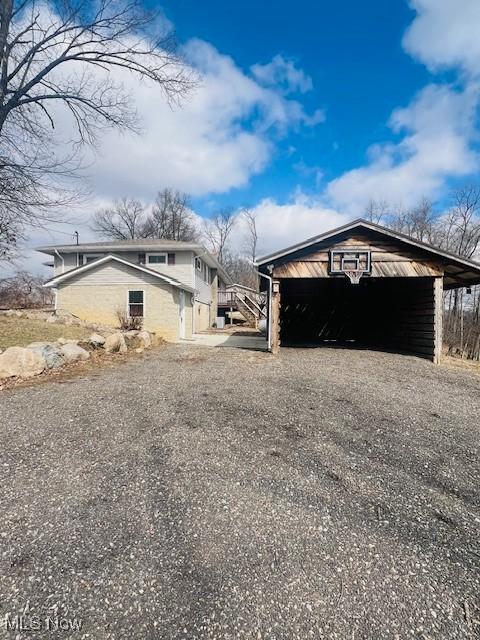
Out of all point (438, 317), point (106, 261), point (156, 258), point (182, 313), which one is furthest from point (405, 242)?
point (156, 258)

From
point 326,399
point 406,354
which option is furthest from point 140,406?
point 406,354

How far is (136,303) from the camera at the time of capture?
1669 centimetres

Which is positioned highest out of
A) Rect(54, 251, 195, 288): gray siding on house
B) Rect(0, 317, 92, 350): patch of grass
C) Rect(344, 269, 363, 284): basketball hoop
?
Rect(54, 251, 195, 288): gray siding on house

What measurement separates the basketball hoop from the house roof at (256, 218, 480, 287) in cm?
123

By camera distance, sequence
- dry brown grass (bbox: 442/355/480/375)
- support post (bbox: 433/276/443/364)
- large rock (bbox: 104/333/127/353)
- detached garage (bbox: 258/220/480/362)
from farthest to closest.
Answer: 1. large rock (bbox: 104/333/127/353)
2. detached garage (bbox: 258/220/480/362)
3. support post (bbox: 433/276/443/364)
4. dry brown grass (bbox: 442/355/480/375)

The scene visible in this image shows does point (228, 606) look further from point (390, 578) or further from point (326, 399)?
point (326, 399)

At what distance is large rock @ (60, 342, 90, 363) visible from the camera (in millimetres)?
8612

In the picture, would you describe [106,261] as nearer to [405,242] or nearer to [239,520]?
[405,242]

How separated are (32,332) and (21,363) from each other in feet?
12.0

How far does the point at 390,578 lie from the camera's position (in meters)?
2.11

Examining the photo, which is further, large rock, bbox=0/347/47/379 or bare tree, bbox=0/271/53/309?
bare tree, bbox=0/271/53/309

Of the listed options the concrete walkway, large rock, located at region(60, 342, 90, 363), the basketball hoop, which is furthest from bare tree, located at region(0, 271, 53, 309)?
the basketball hoop

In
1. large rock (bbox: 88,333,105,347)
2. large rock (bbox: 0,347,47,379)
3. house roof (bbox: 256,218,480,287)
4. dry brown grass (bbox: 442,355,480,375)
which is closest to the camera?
large rock (bbox: 0,347,47,379)

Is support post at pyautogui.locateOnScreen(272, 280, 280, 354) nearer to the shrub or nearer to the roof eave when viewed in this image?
the roof eave
